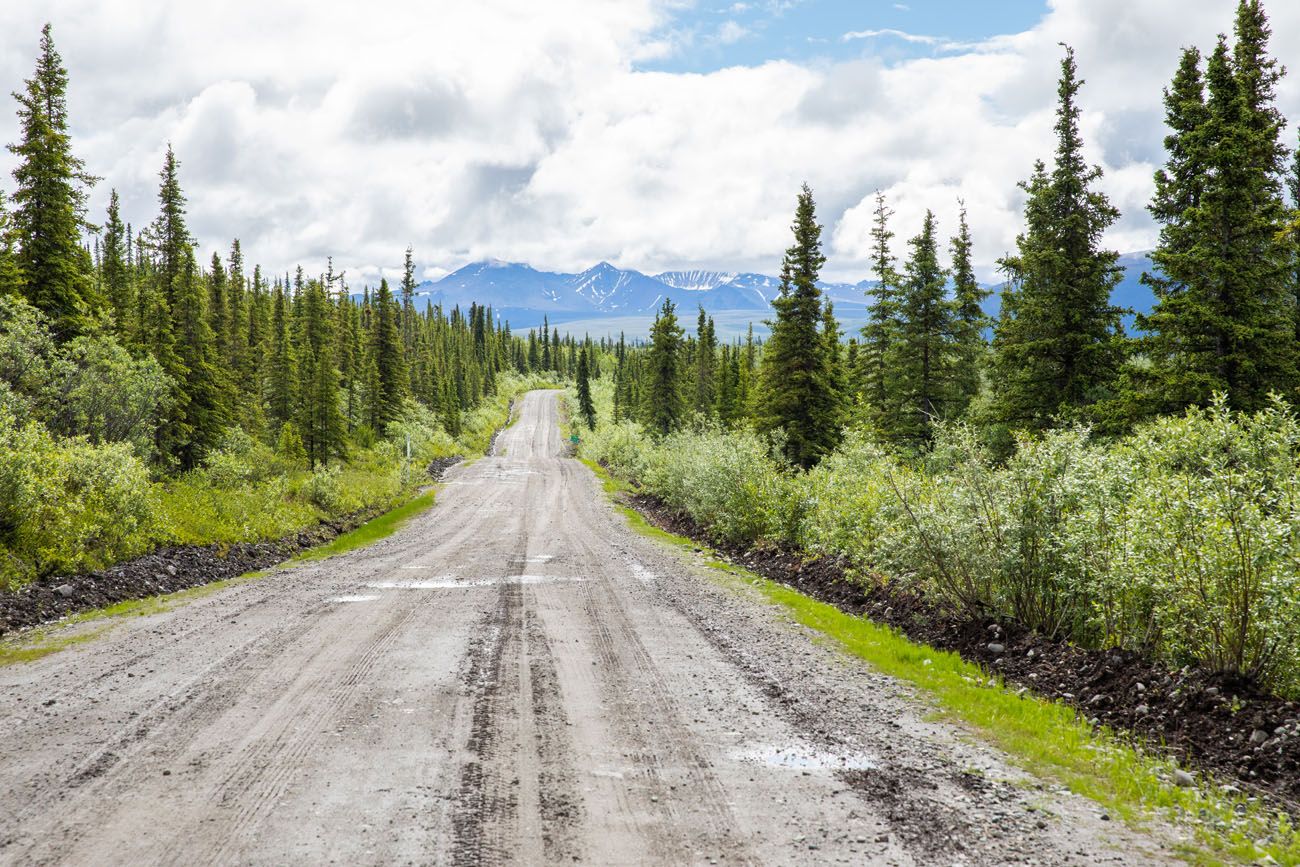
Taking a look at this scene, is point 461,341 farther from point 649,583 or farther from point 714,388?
point 649,583

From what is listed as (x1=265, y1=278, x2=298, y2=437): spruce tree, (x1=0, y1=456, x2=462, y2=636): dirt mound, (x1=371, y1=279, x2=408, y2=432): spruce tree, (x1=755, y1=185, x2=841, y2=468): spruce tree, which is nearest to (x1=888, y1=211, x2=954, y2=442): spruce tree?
(x1=755, y1=185, x2=841, y2=468): spruce tree

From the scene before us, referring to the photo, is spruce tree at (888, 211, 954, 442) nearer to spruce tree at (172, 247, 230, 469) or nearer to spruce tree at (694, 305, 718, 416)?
spruce tree at (694, 305, 718, 416)

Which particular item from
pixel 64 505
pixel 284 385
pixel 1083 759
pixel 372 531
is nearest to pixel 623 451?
pixel 284 385

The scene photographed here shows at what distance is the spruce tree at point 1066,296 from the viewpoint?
20.8 metres

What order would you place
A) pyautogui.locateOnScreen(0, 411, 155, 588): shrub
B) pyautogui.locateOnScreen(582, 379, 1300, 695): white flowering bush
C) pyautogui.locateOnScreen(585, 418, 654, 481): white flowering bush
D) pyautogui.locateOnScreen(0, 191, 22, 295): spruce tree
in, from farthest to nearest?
pyautogui.locateOnScreen(585, 418, 654, 481): white flowering bush → pyautogui.locateOnScreen(0, 191, 22, 295): spruce tree → pyautogui.locateOnScreen(0, 411, 155, 588): shrub → pyautogui.locateOnScreen(582, 379, 1300, 695): white flowering bush

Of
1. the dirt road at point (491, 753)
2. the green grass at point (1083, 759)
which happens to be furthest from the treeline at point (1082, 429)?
the dirt road at point (491, 753)

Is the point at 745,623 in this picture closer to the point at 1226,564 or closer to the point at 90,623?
the point at 1226,564

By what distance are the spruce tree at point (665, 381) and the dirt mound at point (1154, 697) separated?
40253 millimetres

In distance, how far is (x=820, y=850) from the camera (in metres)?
4.02

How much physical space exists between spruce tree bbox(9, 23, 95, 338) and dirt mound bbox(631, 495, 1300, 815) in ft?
85.4

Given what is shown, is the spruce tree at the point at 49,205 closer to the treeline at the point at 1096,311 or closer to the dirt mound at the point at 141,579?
the dirt mound at the point at 141,579

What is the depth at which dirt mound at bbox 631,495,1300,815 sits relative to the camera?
17.1 ft

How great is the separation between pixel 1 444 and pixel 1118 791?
14668mm

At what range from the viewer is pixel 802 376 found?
28.1 m
